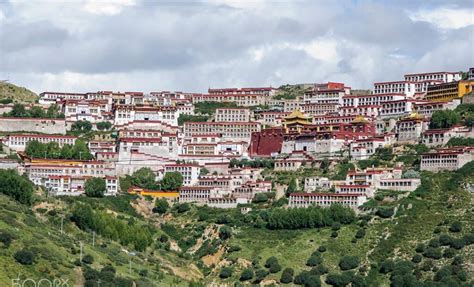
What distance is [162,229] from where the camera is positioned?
102m

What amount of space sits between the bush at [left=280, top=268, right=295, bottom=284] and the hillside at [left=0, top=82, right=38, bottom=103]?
54398mm

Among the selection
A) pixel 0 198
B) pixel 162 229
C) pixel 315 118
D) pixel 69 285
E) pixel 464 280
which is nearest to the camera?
pixel 69 285

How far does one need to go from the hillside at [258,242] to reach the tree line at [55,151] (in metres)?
11.3

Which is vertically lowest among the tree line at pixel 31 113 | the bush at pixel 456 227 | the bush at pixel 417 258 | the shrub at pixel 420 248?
the bush at pixel 417 258

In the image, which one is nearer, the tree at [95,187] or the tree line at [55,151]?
the tree at [95,187]

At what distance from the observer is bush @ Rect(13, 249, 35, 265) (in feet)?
263

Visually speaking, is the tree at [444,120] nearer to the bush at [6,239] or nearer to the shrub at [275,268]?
the shrub at [275,268]

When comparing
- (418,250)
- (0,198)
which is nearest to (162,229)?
(0,198)

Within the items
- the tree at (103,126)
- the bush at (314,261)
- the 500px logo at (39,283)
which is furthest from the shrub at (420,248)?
the tree at (103,126)

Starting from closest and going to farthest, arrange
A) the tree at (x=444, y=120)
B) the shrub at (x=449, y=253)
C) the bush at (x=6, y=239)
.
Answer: the bush at (x=6, y=239) < the shrub at (x=449, y=253) < the tree at (x=444, y=120)

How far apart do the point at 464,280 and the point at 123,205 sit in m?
31.1

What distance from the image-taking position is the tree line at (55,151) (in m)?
114

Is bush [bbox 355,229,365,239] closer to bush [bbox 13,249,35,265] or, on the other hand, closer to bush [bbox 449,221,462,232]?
bush [bbox 449,221,462,232]

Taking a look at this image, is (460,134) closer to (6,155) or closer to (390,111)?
(390,111)
